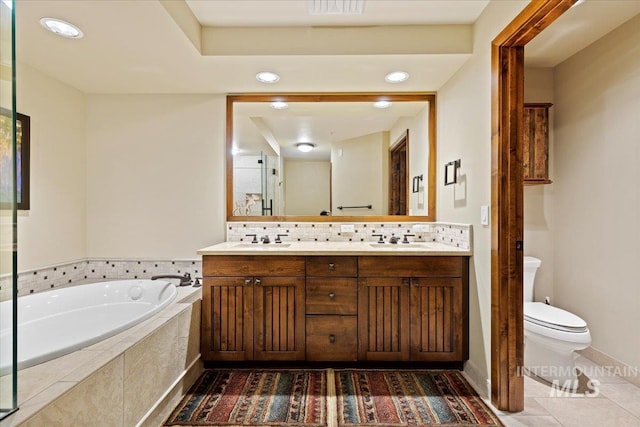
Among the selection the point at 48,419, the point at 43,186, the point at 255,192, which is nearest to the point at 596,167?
the point at 255,192

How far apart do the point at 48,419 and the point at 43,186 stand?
192cm

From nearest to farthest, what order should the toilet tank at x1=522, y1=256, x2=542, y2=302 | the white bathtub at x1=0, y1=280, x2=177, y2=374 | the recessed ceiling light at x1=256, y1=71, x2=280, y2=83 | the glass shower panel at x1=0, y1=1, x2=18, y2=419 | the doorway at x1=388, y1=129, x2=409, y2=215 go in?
1. the glass shower panel at x1=0, y1=1, x2=18, y2=419
2. the white bathtub at x1=0, y1=280, x2=177, y2=374
3. the recessed ceiling light at x1=256, y1=71, x2=280, y2=83
4. the toilet tank at x1=522, y1=256, x2=542, y2=302
5. the doorway at x1=388, y1=129, x2=409, y2=215

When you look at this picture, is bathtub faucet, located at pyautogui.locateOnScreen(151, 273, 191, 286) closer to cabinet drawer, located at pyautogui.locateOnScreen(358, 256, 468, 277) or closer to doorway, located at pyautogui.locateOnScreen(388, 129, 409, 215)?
cabinet drawer, located at pyautogui.locateOnScreen(358, 256, 468, 277)

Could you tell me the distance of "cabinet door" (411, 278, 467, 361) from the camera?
→ 2117 mm

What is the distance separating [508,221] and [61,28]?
8.73 feet

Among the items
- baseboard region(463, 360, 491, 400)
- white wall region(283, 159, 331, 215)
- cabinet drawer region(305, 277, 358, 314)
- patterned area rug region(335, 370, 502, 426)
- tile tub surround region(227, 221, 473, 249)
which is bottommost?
patterned area rug region(335, 370, 502, 426)

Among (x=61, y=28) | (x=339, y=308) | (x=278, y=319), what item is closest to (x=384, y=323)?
(x=339, y=308)

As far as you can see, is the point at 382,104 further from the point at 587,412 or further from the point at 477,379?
the point at 587,412

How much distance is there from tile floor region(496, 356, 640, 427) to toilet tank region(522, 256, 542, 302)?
643 millimetres

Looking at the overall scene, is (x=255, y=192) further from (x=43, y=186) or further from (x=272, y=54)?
(x=43, y=186)

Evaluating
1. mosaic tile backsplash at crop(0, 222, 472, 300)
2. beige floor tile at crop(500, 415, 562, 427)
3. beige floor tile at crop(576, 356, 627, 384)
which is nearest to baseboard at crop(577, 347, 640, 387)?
beige floor tile at crop(576, 356, 627, 384)

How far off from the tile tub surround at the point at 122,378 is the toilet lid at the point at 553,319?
223cm

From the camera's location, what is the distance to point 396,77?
2361 mm

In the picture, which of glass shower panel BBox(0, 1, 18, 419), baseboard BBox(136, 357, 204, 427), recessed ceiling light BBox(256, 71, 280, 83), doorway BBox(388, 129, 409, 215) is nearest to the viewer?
glass shower panel BBox(0, 1, 18, 419)
